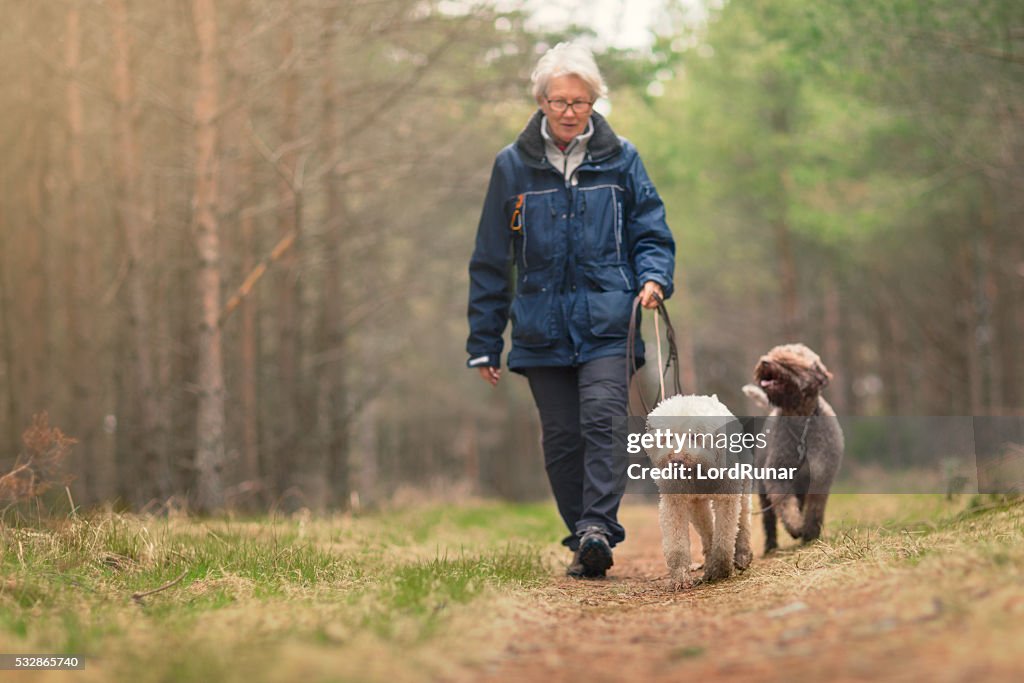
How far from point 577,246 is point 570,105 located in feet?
2.53

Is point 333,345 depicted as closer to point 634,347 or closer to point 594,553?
point 634,347

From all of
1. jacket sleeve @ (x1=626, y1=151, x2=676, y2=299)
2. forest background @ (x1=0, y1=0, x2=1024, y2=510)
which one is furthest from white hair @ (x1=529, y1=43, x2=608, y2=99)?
forest background @ (x1=0, y1=0, x2=1024, y2=510)

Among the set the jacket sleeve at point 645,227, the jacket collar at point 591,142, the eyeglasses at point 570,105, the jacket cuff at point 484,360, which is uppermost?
the eyeglasses at point 570,105

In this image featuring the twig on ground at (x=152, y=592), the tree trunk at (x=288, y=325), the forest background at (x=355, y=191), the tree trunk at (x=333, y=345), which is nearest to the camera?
the twig on ground at (x=152, y=592)

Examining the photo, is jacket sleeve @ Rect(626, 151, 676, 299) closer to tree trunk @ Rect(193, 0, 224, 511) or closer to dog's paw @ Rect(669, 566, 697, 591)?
dog's paw @ Rect(669, 566, 697, 591)

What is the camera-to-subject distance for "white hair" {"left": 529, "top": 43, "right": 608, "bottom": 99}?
568cm

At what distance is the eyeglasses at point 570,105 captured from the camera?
5.72 metres

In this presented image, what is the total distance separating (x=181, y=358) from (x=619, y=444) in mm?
10663

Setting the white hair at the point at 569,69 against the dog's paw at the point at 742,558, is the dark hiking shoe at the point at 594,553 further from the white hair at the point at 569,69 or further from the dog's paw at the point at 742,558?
the white hair at the point at 569,69

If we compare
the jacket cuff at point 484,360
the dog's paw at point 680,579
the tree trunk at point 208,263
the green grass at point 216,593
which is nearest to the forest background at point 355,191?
the tree trunk at point 208,263

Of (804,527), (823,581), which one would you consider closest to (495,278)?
(804,527)

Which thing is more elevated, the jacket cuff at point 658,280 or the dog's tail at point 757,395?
the jacket cuff at point 658,280

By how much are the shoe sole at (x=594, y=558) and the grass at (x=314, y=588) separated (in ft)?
0.68

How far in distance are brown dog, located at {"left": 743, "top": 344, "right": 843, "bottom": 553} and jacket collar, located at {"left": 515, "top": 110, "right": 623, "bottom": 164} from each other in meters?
1.48
